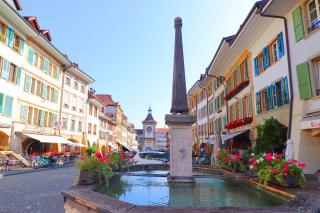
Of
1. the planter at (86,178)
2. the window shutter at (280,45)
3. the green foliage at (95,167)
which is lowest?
the planter at (86,178)

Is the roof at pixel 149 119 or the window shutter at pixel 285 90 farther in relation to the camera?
the roof at pixel 149 119

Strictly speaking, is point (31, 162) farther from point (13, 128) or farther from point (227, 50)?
point (227, 50)

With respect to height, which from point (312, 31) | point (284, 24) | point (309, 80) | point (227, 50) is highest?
point (227, 50)

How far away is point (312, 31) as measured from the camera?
10.8 metres

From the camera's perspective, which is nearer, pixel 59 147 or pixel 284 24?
pixel 284 24

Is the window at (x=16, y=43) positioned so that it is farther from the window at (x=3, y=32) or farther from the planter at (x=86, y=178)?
the planter at (x=86, y=178)

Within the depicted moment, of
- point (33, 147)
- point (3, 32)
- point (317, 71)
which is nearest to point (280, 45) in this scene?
point (317, 71)

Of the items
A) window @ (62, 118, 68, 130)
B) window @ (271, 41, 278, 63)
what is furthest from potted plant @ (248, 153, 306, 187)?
window @ (62, 118, 68, 130)

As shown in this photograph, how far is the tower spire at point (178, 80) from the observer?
378 inches

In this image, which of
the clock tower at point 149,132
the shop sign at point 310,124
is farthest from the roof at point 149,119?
the shop sign at point 310,124

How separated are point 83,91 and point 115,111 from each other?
2655cm

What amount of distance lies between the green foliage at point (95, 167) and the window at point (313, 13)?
10719 mm

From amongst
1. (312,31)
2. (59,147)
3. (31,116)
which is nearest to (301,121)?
(312,31)

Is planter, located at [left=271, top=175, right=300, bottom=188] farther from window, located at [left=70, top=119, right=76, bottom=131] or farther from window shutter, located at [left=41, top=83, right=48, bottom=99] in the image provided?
window, located at [left=70, top=119, right=76, bottom=131]
